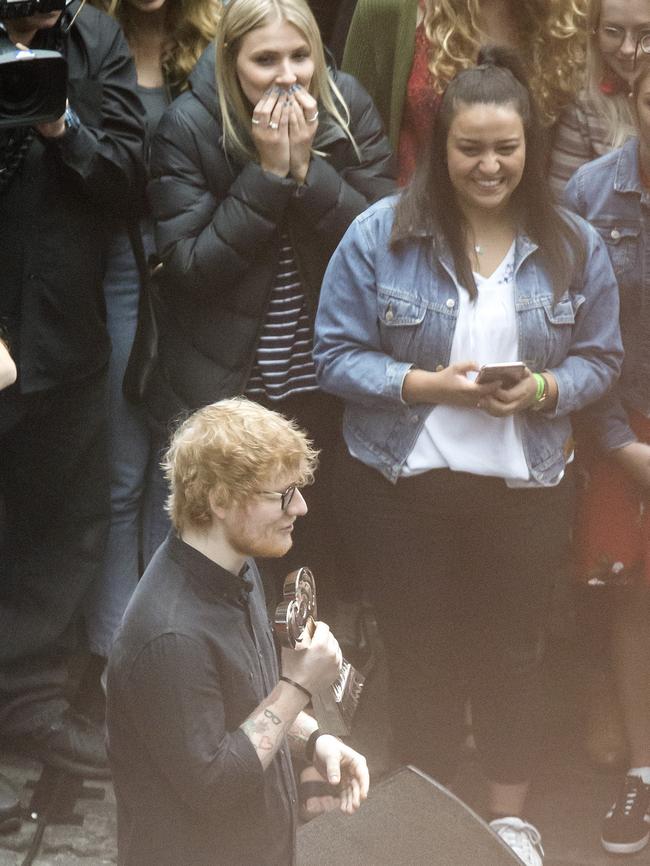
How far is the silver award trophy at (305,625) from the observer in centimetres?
222

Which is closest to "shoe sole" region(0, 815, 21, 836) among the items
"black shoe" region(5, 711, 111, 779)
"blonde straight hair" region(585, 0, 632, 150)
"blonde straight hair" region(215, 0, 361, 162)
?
"black shoe" region(5, 711, 111, 779)

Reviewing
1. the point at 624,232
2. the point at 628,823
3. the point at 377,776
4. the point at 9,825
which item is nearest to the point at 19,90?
the point at 624,232

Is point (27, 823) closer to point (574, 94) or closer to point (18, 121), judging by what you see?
point (18, 121)

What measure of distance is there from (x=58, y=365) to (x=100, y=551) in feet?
1.69

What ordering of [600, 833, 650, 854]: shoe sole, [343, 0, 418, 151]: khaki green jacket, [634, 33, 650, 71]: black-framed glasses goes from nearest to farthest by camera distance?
[634, 33, 650, 71]: black-framed glasses → [343, 0, 418, 151]: khaki green jacket → [600, 833, 650, 854]: shoe sole

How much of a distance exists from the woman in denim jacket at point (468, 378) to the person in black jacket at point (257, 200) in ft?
0.66

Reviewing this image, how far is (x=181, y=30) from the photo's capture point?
338cm

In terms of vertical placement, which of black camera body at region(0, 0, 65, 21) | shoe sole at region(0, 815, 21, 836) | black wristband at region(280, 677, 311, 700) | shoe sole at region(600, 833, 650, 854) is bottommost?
shoe sole at region(0, 815, 21, 836)

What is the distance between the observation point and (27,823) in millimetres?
3418

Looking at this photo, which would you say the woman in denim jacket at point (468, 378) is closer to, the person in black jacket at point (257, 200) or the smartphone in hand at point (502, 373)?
the smartphone in hand at point (502, 373)

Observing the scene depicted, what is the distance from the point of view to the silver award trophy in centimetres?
222

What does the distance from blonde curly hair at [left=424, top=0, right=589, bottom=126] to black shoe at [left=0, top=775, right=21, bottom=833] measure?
1890 millimetres

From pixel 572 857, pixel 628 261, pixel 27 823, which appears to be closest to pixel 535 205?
pixel 628 261

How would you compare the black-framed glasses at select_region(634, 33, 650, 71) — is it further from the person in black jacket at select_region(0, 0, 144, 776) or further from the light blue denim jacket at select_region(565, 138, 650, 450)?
the person in black jacket at select_region(0, 0, 144, 776)
